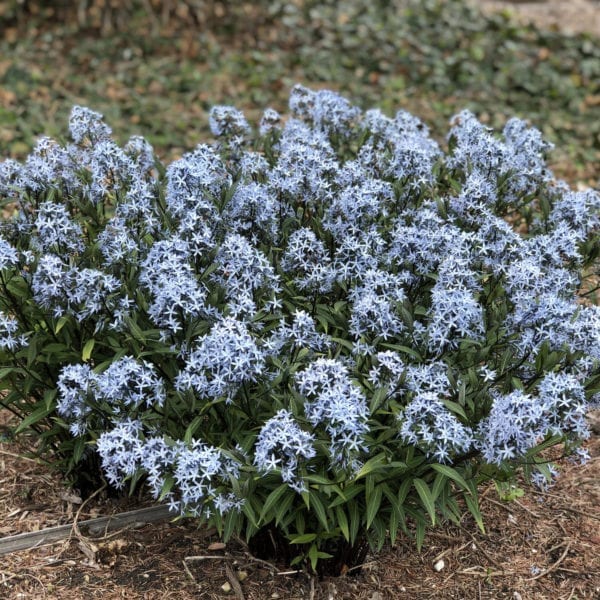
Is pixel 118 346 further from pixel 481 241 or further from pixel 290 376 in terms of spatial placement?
pixel 481 241

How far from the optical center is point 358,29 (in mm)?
10672

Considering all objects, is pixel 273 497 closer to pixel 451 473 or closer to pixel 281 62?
pixel 451 473

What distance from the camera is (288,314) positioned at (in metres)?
3.72

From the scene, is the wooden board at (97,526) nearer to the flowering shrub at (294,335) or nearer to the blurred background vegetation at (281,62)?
the flowering shrub at (294,335)

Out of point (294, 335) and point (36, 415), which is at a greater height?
point (294, 335)

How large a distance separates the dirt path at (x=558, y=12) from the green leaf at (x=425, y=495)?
9013 millimetres

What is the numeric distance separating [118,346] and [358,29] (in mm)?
8182

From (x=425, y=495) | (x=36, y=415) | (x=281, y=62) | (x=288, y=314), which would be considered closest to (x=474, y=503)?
(x=425, y=495)

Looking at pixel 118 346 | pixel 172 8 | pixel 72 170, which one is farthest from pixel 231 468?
pixel 172 8

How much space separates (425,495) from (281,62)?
→ 25.9 ft

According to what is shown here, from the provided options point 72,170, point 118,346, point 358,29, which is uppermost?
point 72,170

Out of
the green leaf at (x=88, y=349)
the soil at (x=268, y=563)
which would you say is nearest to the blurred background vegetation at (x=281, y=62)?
the soil at (x=268, y=563)

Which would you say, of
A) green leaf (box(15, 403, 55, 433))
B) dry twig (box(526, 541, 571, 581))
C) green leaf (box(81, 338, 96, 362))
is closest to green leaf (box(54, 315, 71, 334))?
green leaf (box(81, 338, 96, 362))

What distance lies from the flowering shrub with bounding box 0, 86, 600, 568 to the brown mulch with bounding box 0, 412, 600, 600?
0.22m
